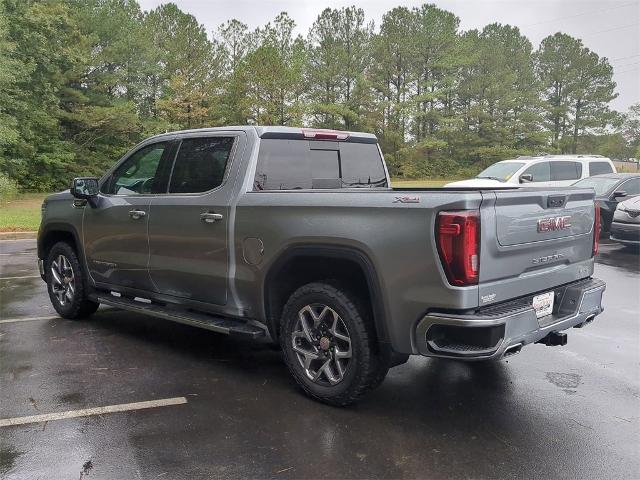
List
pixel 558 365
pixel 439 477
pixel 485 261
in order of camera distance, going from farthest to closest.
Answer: pixel 558 365
pixel 485 261
pixel 439 477

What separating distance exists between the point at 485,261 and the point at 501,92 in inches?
1941

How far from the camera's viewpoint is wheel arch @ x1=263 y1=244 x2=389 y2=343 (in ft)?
11.4

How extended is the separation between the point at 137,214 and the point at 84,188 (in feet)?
2.66

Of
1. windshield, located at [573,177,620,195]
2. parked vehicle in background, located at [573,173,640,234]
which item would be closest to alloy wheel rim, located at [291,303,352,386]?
parked vehicle in background, located at [573,173,640,234]

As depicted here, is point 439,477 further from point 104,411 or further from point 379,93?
point 379,93

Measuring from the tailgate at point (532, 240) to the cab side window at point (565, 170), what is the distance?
12331 mm

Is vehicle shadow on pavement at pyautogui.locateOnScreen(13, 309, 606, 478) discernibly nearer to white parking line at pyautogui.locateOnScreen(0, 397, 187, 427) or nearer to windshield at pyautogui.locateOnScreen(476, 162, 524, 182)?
white parking line at pyautogui.locateOnScreen(0, 397, 187, 427)

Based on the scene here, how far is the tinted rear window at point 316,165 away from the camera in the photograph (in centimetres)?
444

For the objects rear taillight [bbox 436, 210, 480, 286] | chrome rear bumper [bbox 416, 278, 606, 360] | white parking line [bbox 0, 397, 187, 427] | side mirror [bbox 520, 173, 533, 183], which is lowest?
white parking line [bbox 0, 397, 187, 427]

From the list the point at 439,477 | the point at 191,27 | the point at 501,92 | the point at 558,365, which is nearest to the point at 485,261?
the point at 439,477

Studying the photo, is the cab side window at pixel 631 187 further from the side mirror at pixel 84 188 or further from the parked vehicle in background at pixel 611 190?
the side mirror at pixel 84 188

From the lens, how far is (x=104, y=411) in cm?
375

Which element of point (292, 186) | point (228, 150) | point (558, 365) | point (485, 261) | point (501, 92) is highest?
point (501, 92)

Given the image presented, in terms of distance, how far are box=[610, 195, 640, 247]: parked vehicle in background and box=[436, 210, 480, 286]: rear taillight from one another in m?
9.28
